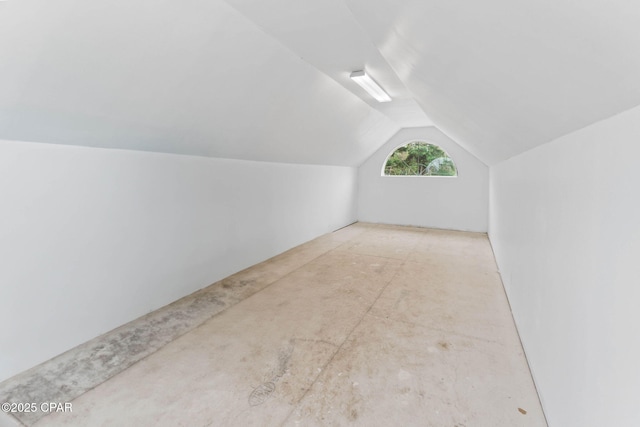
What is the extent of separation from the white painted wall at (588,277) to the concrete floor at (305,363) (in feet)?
1.46

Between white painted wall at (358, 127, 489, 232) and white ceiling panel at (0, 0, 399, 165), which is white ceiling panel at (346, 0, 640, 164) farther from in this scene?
white painted wall at (358, 127, 489, 232)

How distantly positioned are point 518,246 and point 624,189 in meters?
1.97

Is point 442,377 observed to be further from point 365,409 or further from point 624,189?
point 624,189

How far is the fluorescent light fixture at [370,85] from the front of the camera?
3157mm

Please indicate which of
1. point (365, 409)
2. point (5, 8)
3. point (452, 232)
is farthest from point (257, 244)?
point (452, 232)

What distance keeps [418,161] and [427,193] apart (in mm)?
933

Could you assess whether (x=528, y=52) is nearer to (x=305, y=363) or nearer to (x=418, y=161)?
(x=305, y=363)

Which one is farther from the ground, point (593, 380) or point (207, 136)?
point (207, 136)

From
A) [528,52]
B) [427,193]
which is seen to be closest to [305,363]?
[528,52]

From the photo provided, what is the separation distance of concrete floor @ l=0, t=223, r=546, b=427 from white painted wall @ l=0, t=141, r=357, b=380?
209mm

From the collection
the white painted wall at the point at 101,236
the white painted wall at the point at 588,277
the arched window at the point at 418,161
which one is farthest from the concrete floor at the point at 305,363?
the arched window at the point at 418,161

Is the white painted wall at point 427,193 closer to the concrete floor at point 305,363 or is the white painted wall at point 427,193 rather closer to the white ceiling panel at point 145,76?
the concrete floor at point 305,363

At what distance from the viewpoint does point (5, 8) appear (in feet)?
4.06

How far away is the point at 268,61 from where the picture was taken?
2434mm
